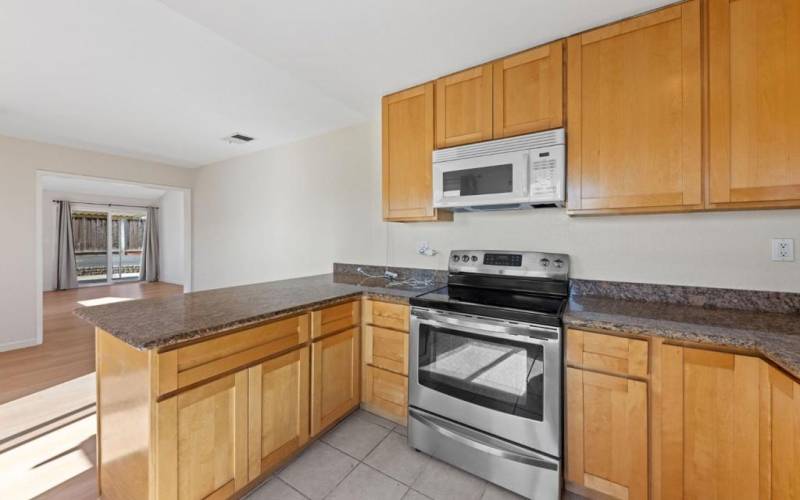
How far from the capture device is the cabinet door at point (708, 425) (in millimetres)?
1180

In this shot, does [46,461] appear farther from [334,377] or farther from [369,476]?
[369,476]

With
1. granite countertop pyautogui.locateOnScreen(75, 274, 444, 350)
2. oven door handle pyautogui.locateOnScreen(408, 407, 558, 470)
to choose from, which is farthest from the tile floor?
granite countertop pyautogui.locateOnScreen(75, 274, 444, 350)

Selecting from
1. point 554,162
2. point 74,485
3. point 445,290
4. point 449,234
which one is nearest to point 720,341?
point 554,162

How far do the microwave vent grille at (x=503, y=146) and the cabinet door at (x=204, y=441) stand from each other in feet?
5.73

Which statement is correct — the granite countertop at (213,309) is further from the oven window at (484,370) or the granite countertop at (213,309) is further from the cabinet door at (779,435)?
the cabinet door at (779,435)

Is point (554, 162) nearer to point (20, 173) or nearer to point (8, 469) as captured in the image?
point (8, 469)

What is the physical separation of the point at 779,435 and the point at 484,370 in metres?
1.05

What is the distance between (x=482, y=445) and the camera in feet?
5.42

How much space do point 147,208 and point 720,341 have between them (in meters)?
11.0

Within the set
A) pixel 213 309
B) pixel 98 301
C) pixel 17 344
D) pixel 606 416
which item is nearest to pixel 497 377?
pixel 606 416

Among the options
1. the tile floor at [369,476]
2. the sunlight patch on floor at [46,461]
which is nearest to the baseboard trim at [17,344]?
the sunlight patch on floor at [46,461]

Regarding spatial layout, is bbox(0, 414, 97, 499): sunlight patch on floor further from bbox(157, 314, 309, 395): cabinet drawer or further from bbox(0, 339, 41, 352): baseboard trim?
bbox(0, 339, 41, 352): baseboard trim

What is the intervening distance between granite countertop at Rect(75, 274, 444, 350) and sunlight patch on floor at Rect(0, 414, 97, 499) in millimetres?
1037

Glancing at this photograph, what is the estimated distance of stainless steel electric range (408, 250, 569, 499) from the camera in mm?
1503
